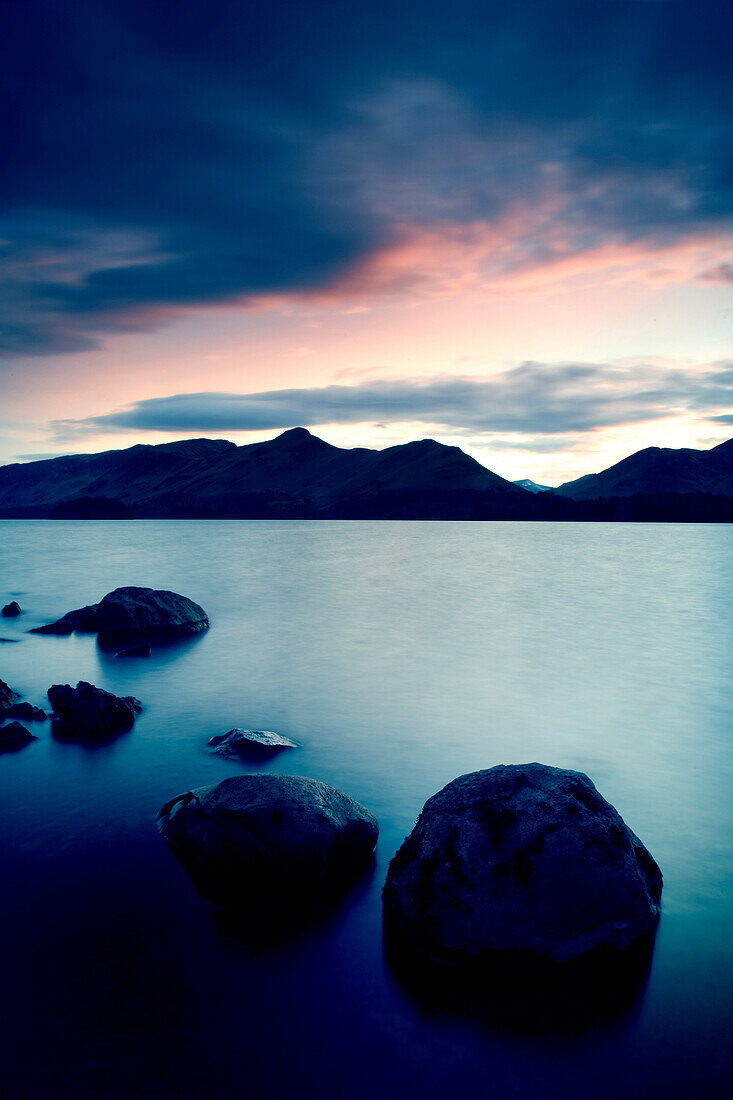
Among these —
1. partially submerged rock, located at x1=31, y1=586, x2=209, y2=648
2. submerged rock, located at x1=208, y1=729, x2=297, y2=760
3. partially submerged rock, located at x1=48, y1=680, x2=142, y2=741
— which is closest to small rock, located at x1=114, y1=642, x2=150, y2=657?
partially submerged rock, located at x1=31, y1=586, x2=209, y2=648

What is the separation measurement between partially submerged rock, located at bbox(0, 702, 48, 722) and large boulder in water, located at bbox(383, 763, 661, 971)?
25.1 feet

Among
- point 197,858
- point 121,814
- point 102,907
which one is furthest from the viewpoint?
point 121,814

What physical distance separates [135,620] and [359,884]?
13.8 m

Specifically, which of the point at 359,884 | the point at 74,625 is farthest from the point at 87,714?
the point at 74,625

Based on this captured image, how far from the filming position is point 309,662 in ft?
54.8

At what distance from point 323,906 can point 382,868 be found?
2.70 feet

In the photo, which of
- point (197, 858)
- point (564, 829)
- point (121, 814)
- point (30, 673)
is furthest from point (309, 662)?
point (564, 829)

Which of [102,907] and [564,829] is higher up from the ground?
[564,829]

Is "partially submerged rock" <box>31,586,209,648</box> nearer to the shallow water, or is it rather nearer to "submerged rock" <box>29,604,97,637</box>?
"submerged rock" <box>29,604,97,637</box>

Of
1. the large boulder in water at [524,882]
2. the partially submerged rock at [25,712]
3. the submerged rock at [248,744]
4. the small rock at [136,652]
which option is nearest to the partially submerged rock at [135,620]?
the small rock at [136,652]

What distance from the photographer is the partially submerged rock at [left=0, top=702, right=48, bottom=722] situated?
36.0 ft

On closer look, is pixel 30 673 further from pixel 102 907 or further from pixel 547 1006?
pixel 547 1006

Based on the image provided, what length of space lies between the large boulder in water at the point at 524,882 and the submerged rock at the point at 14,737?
6476 mm

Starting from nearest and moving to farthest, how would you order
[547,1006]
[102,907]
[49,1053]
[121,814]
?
[49,1053] < [547,1006] < [102,907] < [121,814]
